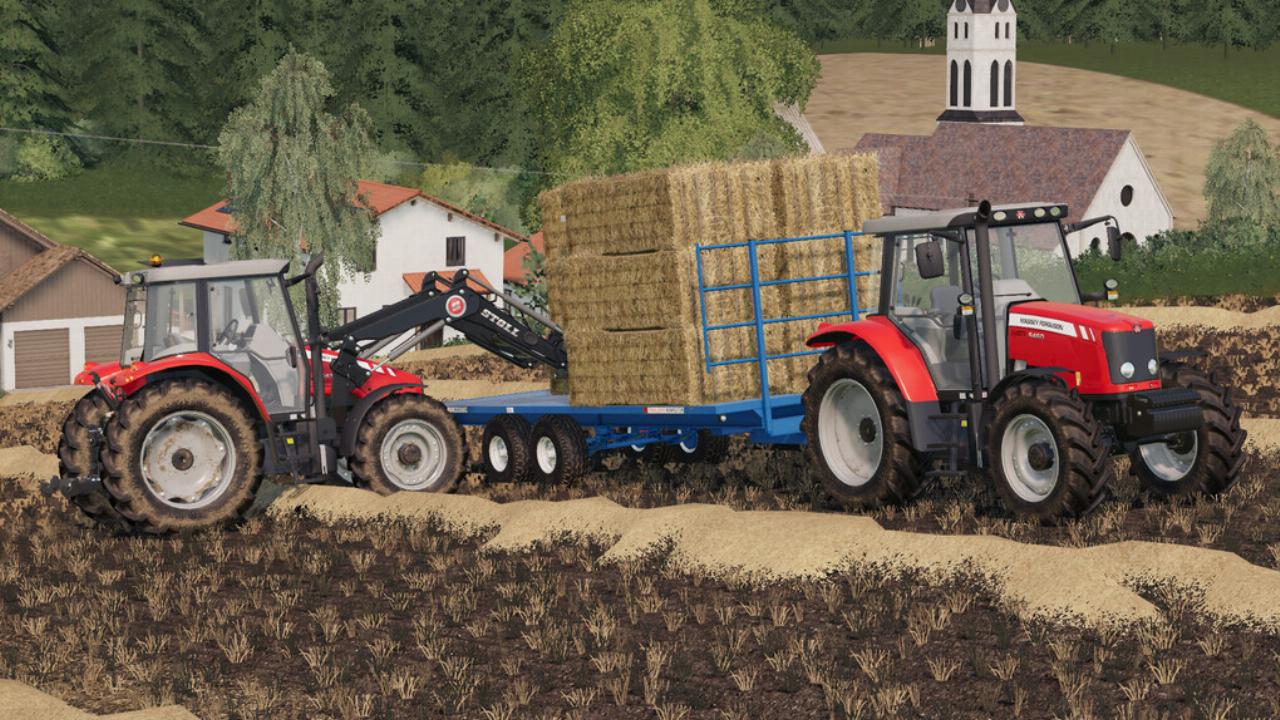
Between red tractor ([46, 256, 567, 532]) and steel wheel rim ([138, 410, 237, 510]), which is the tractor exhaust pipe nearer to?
red tractor ([46, 256, 567, 532])

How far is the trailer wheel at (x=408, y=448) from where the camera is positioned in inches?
677

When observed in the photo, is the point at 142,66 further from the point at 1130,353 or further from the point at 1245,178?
the point at 1130,353

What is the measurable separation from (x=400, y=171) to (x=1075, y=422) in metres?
72.4

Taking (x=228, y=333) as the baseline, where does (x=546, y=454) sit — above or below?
below

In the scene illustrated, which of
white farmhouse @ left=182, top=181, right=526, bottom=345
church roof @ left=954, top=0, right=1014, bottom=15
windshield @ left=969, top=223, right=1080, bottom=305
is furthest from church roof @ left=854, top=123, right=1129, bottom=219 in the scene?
windshield @ left=969, top=223, right=1080, bottom=305

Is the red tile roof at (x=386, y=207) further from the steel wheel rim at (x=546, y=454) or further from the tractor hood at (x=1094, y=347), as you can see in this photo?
the tractor hood at (x=1094, y=347)

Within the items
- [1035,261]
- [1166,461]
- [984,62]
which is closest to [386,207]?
[984,62]

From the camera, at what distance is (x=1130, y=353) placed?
44.0 feet

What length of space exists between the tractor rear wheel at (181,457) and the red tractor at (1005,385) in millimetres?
5010

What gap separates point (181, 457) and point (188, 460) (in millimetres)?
66

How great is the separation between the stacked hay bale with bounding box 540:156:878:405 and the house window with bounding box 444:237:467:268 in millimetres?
48583

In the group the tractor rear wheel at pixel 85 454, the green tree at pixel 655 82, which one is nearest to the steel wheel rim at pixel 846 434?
the tractor rear wheel at pixel 85 454

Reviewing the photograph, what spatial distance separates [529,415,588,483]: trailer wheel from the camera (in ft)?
58.8

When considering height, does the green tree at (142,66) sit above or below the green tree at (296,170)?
above
